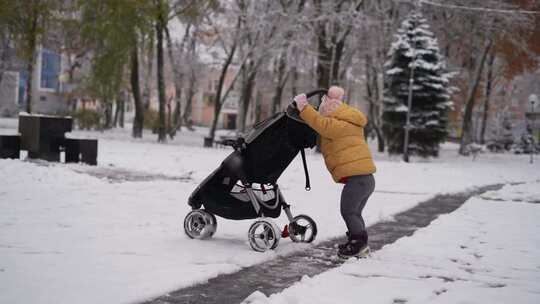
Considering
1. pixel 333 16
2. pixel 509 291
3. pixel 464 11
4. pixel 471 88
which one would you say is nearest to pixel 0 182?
pixel 509 291

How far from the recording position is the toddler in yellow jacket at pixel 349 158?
20.5ft

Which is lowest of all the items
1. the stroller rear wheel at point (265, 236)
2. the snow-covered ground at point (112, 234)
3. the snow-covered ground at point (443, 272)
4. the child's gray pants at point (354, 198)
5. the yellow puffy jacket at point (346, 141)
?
the snow-covered ground at point (112, 234)

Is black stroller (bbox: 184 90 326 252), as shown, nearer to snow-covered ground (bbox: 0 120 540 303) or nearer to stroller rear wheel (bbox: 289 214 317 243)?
stroller rear wheel (bbox: 289 214 317 243)

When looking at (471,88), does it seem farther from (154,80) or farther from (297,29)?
(154,80)

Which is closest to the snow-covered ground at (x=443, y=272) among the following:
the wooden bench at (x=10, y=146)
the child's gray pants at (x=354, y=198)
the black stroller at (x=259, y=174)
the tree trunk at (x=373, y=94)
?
the child's gray pants at (x=354, y=198)

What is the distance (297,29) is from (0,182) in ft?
67.3

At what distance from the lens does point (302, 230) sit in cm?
696

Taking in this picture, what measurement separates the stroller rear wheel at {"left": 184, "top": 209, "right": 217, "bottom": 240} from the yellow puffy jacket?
1518 mm

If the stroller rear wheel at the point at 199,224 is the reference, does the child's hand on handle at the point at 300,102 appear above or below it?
above

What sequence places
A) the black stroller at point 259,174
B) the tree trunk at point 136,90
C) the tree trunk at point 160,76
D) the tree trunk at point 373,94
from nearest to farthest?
the black stroller at point 259,174 → the tree trunk at point 160,76 → the tree trunk at point 136,90 → the tree trunk at point 373,94

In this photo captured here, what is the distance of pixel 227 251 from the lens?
6.37 meters

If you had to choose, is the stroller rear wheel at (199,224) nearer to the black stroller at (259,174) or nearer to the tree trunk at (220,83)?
the black stroller at (259,174)

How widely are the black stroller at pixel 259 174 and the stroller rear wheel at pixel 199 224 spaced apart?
0.12m

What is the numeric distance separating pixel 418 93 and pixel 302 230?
23367 mm
